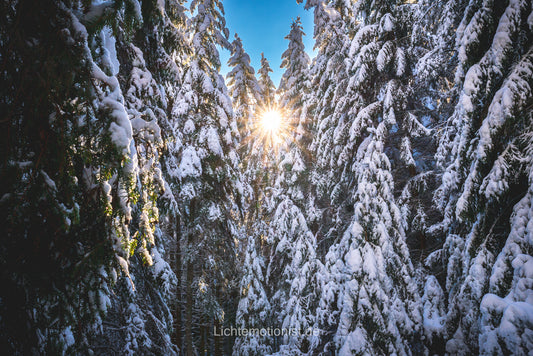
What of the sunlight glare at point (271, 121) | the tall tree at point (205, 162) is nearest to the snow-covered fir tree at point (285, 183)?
the tall tree at point (205, 162)

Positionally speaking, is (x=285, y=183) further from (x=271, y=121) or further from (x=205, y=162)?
(x=271, y=121)

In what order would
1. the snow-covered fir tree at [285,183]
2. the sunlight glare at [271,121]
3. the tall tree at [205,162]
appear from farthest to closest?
the sunlight glare at [271,121] → the tall tree at [205,162] → the snow-covered fir tree at [285,183]

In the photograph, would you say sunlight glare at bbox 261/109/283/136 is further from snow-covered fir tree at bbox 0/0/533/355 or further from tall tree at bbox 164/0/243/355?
tall tree at bbox 164/0/243/355

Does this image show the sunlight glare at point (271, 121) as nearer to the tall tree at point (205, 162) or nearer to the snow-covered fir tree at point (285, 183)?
the snow-covered fir tree at point (285, 183)

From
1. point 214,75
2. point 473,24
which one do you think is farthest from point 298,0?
point 473,24

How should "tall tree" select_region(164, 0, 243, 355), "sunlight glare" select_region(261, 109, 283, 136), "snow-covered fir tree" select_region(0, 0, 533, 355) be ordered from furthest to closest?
"sunlight glare" select_region(261, 109, 283, 136) → "tall tree" select_region(164, 0, 243, 355) → "snow-covered fir tree" select_region(0, 0, 533, 355)

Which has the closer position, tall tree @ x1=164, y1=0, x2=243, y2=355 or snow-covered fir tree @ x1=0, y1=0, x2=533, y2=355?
snow-covered fir tree @ x1=0, y1=0, x2=533, y2=355

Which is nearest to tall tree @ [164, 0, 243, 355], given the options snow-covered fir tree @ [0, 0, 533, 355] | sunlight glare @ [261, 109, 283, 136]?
snow-covered fir tree @ [0, 0, 533, 355]

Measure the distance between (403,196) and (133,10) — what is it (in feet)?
21.1

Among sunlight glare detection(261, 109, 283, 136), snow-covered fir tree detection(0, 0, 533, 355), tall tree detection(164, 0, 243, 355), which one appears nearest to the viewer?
snow-covered fir tree detection(0, 0, 533, 355)

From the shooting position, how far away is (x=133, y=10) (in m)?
2.15

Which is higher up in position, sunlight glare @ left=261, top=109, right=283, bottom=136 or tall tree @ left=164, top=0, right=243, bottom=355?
sunlight glare @ left=261, top=109, right=283, bottom=136

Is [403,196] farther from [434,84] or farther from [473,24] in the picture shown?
[473,24]

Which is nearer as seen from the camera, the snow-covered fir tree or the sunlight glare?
the snow-covered fir tree
